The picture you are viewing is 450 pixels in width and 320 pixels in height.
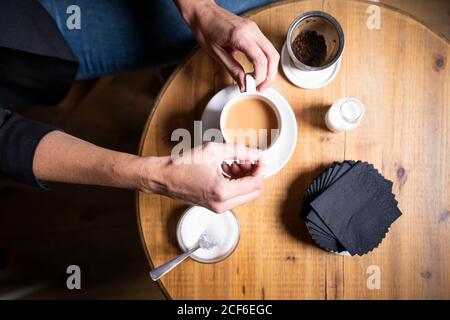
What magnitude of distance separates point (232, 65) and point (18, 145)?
44 cm

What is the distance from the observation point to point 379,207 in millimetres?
801

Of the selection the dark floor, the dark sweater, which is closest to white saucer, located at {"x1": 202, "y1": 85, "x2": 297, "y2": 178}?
the dark sweater

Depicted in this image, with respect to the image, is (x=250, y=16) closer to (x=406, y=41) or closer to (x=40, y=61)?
(x=406, y=41)

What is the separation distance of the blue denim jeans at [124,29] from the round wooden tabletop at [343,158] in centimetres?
18

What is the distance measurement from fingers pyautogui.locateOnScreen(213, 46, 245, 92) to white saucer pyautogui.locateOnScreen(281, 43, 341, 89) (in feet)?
0.31

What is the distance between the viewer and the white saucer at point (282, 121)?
81cm

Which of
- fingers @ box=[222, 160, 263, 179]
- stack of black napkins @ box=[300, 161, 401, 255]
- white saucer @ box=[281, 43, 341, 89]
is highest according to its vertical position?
white saucer @ box=[281, 43, 341, 89]

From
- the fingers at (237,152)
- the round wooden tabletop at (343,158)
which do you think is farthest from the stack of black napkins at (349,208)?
the fingers at (237,152)

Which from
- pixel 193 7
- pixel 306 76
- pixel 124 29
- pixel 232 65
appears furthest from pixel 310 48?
pixel 124 29

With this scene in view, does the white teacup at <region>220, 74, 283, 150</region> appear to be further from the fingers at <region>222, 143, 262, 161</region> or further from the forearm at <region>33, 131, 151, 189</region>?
the forearm at <region>33, 131, 151, 189</region>

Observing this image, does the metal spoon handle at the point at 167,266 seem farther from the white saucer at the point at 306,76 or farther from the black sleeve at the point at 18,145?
the white saucer at the point at 306,76

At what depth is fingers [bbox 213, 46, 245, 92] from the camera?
2.65 ft

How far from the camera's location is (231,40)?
0.80m
